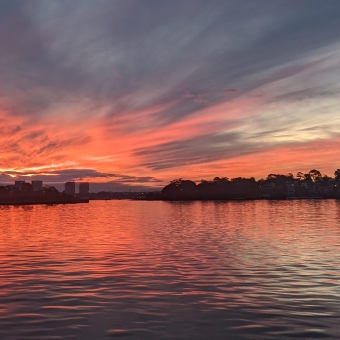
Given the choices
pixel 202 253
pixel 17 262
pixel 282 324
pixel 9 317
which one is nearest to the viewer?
pixel 282 324

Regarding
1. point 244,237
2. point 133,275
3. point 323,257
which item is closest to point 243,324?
point 133,275

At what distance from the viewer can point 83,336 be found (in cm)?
1482

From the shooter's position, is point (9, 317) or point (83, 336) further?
point (9, 317)

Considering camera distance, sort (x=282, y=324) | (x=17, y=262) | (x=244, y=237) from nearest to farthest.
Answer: (x=282, y=324)
(x=17, y=262)
(x=244, y=237)

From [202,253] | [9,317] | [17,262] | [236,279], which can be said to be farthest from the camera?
[202,253]

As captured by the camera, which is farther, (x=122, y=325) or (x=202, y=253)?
(x=202, y=253)

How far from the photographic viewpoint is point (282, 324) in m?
16.1

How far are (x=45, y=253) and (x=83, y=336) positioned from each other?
2557 cm

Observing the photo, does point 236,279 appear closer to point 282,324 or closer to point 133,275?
point 133,275

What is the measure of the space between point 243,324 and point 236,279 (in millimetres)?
9379

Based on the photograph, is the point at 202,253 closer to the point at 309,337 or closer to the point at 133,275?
the point at 133,275

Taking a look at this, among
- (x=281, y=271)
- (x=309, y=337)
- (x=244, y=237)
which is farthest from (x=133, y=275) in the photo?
(x=244, y=237)

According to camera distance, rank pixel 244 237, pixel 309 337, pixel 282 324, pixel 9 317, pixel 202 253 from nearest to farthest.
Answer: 1. pixel 309 337
2. pixel 282 324
3. pixel 9 317
4. pixel 202 253
5. pixel 244 237

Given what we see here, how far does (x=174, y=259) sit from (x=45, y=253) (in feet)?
43.3
